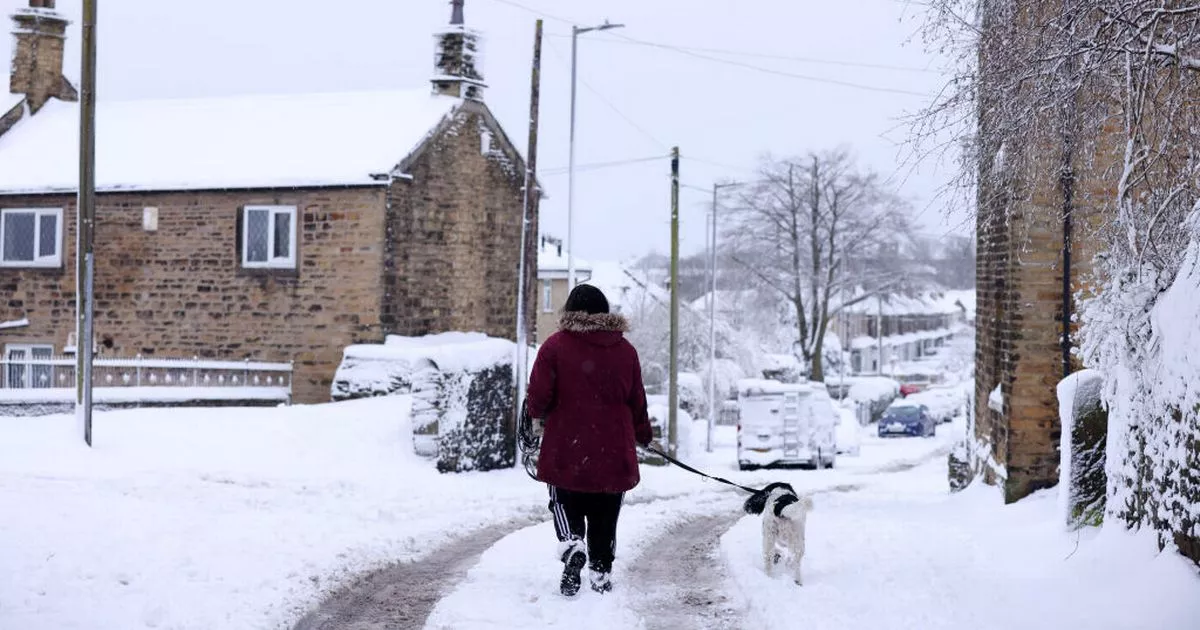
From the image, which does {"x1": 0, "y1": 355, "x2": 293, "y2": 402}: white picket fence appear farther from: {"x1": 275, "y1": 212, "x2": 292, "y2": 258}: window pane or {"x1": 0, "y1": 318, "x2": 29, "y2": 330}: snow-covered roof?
{"x1": 275, "y1": 212, "x2": 292, "y2": 258}: window pane

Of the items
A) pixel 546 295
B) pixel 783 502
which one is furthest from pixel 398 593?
pixel 546 295

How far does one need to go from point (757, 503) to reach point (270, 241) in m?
18.6

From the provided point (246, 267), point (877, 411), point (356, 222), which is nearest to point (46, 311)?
point (246, 267)

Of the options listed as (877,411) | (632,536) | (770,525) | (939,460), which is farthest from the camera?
(877,411)

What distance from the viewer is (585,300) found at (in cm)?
834

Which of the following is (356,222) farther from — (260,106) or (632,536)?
(632,536)

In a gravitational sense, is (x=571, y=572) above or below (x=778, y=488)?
below

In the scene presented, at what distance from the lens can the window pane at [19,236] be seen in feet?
91.1

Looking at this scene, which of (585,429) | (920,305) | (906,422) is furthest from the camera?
(920,305)

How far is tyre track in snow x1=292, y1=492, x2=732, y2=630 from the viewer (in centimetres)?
769

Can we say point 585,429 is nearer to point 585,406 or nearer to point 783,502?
point 585,406

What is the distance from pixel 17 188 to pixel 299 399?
803 cm

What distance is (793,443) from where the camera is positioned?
102 ft

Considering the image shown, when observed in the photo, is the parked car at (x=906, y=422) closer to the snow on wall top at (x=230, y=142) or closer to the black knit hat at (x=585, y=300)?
the snow on wall top at (x=230, y=142)
